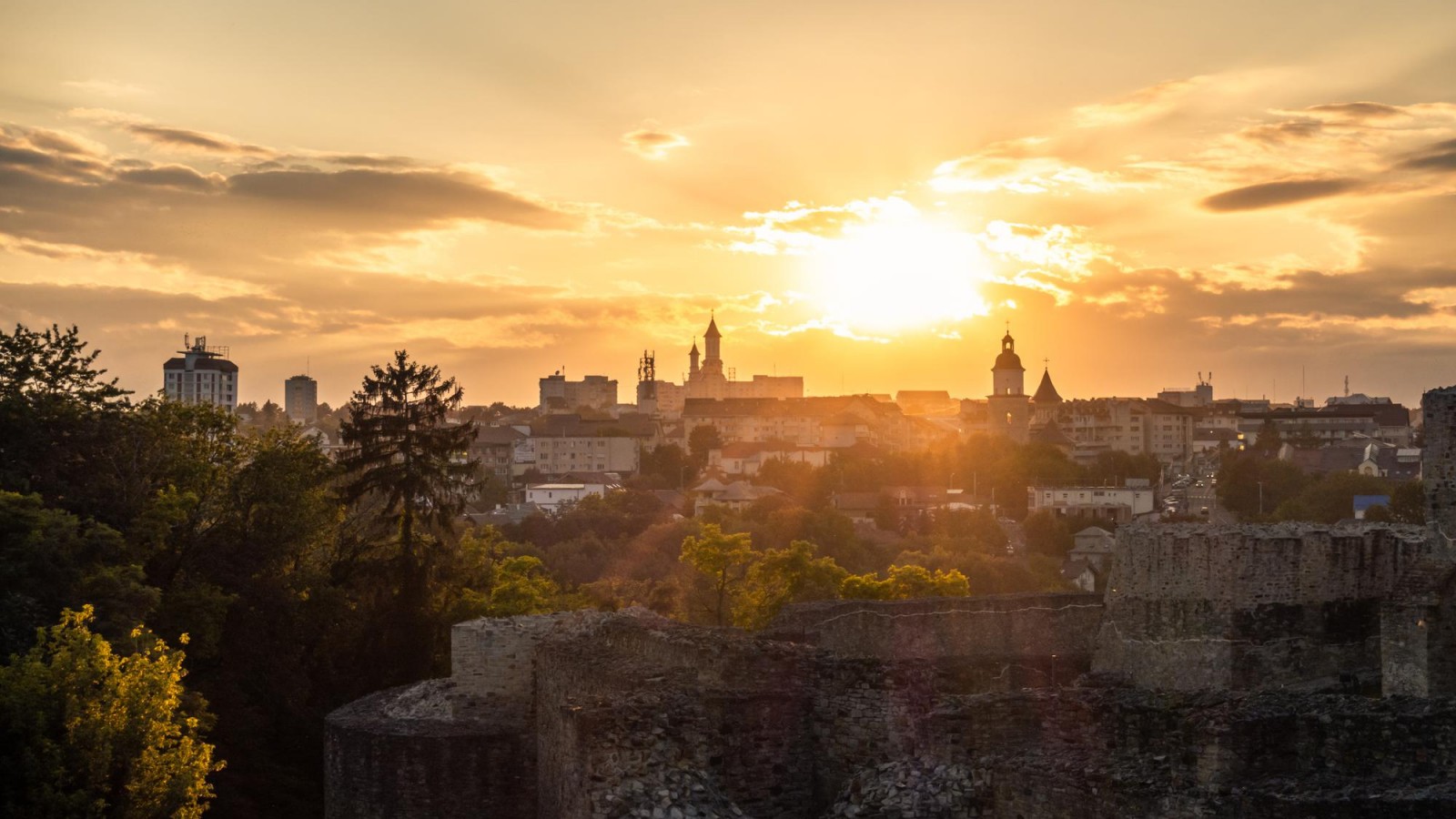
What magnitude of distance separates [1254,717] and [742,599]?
27013 mm

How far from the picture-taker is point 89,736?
56.0 feet

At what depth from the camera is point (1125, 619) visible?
1917cm

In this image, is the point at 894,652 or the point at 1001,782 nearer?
the point at 1001,782

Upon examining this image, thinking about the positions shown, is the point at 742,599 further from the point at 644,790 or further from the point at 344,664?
the point at 644,790

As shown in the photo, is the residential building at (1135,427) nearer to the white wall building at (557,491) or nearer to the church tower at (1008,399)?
the church tower at (1008,399)

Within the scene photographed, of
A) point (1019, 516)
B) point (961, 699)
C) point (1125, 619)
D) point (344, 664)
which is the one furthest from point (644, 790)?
point (1019, 516)

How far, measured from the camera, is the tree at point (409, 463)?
92.3ft

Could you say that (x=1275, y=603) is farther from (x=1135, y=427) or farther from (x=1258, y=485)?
(x=1135, y=427)

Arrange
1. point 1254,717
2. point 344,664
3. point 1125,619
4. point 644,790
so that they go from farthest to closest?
point 344,664
point 1125,619
point 644,790
point 1254,717

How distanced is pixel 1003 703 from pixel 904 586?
77.6 ft

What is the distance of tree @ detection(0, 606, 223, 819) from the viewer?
663 inches

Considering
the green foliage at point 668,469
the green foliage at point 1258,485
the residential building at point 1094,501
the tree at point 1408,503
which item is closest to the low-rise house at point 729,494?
the green foliage at point 668,469

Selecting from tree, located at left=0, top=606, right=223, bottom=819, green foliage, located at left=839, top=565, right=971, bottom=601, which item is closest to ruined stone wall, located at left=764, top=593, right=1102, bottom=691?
tree, located at left=0, top=606, right=223, bottom=819

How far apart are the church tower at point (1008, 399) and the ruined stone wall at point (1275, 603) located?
142m
